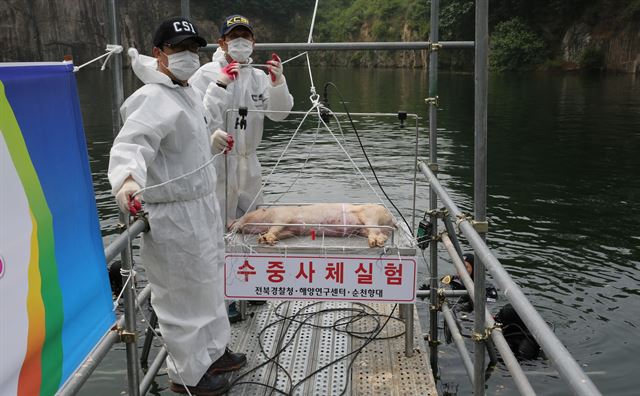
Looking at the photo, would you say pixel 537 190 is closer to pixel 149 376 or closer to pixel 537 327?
pixel 149 376

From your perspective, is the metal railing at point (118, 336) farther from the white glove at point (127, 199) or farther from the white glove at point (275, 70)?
the white glove at point (275, 70)

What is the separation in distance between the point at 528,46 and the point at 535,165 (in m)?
30.9

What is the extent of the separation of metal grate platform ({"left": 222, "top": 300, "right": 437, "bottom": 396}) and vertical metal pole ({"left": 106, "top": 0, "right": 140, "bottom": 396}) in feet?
3.17

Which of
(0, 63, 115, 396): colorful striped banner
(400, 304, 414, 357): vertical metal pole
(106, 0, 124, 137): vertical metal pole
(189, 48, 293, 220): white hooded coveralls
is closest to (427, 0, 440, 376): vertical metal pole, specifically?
(400, 304, 414, 357): vertical metal pole

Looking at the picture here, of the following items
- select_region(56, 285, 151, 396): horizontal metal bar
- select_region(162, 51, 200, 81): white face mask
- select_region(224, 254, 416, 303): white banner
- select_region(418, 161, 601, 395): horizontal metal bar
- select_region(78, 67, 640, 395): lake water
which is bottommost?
select_region(78, 67, 640, 395): lake water

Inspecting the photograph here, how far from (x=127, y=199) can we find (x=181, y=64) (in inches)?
44.6

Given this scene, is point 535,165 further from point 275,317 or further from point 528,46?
point 528,46

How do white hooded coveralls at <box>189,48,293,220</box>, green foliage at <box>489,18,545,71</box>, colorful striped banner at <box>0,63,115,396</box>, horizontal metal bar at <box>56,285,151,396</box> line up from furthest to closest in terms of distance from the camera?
green foliage at <box>489,18,545,71</box> < white hooded coveralls at <box>189,48,293,220</box> < horizontal metal bar at <box>56,285,151,396</box> < colorful striped banner at <box>0,63,115,396</box>

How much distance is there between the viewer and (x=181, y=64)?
3582 millimetres

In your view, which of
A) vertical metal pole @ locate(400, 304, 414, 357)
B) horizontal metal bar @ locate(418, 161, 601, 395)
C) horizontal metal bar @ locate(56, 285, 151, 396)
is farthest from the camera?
vertical metal pole @ locate(400, 304, 414, 357)

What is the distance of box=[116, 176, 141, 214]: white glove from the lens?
2699 mm

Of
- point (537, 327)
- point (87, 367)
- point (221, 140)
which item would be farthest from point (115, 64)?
point (537, 327)

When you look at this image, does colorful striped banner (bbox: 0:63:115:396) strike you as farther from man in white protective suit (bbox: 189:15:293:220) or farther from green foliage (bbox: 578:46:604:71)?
green foliage (bbox: 578:46:604:71)

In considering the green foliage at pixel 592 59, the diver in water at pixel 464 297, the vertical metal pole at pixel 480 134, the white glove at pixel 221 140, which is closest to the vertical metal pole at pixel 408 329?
the vertical metal pole at pixel 480 134
